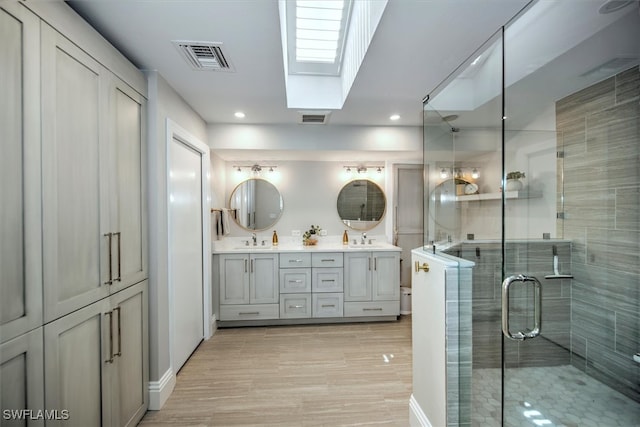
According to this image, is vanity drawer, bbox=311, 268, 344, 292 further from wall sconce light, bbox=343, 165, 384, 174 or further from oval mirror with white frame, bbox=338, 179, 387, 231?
wall sconce light, bbox=343, 165, 384, 174

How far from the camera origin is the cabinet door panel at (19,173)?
39.0 inches

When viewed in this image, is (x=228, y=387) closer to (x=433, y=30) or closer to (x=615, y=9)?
(x=433, y=30)

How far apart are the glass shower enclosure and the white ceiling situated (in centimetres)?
20

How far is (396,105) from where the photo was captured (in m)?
2.71

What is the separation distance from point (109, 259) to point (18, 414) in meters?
0.74

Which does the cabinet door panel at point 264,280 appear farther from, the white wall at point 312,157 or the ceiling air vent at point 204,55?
the ceiling air vent at point 204,55

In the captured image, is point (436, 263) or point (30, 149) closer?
point (30, 149)

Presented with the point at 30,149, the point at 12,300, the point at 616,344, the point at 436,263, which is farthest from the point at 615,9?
the point at 12,300

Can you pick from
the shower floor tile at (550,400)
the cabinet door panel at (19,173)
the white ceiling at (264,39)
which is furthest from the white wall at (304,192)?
the cabinet door panel at (19,173)

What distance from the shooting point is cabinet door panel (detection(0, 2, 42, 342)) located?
991 mm

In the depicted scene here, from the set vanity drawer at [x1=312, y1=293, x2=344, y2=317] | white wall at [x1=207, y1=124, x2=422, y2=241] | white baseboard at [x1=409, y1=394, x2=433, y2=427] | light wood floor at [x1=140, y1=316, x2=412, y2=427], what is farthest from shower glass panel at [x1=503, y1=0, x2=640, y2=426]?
vanity drawer at [x1=312, y1=293, x2=344, y2=317]

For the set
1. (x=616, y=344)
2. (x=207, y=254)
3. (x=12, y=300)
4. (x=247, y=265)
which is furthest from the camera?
(x=247, y=265)

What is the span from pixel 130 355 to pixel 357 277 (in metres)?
2.46

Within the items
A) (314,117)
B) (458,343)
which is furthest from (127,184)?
(458,343)
